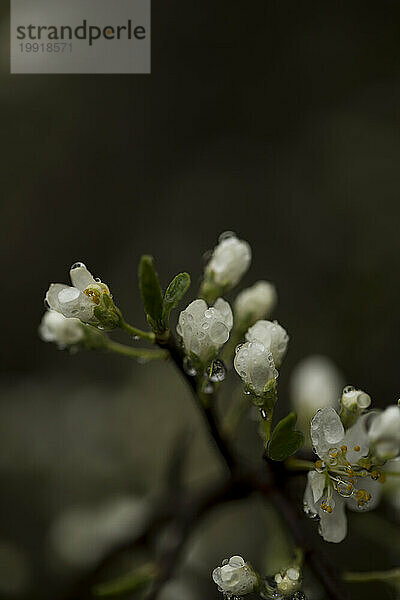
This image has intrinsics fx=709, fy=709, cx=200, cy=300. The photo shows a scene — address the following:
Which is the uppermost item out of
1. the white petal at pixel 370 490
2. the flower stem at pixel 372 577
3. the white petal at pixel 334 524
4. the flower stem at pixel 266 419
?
the flower stem at pixel 266 419

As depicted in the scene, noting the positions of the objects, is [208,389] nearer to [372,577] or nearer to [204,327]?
[204,327]

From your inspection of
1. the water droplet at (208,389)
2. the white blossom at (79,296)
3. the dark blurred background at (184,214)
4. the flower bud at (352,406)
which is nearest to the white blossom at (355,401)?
the flower bud at (352,406)

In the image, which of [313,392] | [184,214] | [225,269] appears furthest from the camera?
[184,214]

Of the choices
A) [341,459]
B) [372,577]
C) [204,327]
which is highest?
[204,327]

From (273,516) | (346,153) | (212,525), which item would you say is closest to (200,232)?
(346,153)

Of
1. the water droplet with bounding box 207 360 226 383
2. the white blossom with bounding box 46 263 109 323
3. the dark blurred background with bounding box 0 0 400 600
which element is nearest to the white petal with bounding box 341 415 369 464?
the water droplet with bounding box 207 360 226 383

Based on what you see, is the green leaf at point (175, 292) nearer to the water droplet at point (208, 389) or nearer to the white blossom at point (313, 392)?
the water droplet at point (208, 389)

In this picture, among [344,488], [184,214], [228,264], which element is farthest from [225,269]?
[184,214]

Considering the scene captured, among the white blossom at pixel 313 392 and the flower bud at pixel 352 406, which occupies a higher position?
the flower bud at pixel 352 406
